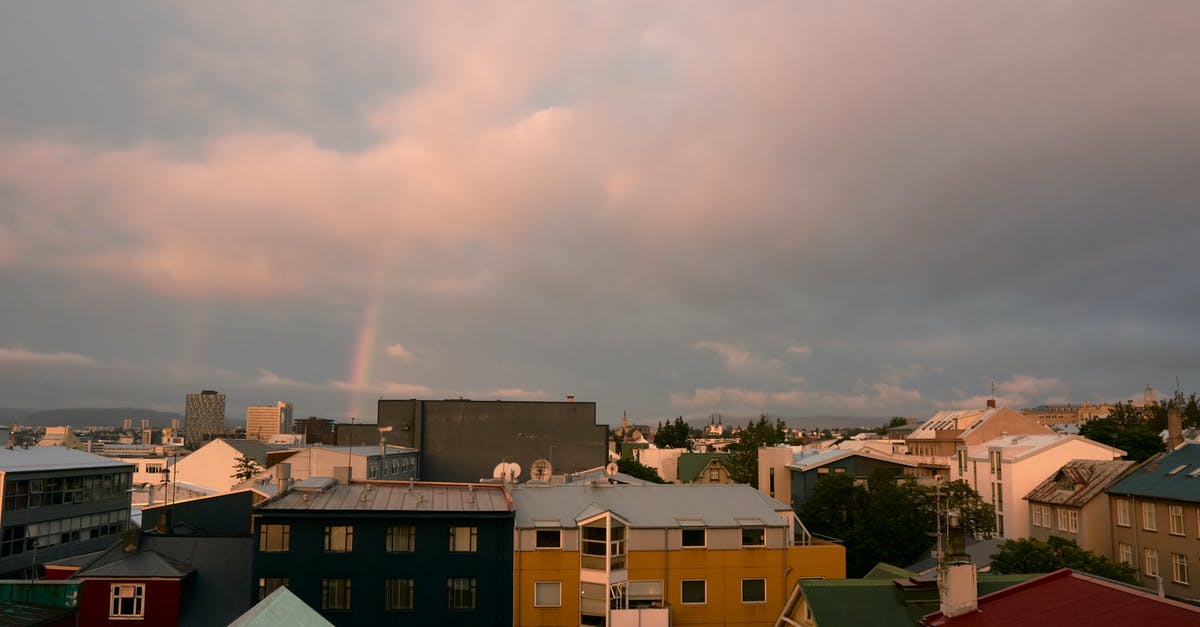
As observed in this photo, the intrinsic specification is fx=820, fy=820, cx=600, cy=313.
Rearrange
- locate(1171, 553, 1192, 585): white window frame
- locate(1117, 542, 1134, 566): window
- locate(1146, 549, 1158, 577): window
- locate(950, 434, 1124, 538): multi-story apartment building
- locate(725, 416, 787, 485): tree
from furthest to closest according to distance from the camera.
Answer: locate(725, 416, 787, 485): tree → locate(950, 434, 1124, 538): multi-story apartment building → locate(1117, 542, 1134, 566): window → locate(1146, 549, 1158, 577): window → locate(1171, 553, 1192, 585): white window frame

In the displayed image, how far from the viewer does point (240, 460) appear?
13550 cm

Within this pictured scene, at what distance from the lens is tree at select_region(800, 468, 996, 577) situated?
71.8m

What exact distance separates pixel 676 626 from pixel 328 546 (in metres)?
19.5

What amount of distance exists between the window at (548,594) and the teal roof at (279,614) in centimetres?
2294

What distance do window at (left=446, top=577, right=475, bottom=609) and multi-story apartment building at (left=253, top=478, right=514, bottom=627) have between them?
0.05m

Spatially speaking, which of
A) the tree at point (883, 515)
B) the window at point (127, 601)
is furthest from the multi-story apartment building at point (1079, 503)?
the window at point (127, 601)

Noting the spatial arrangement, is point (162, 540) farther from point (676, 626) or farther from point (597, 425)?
point (597, 425)

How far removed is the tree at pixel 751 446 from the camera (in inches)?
4761

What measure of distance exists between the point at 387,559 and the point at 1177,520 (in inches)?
2240

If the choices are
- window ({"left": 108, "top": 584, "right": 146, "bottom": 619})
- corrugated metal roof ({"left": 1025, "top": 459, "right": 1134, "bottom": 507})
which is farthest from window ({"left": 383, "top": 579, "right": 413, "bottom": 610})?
corrugated metal roof ({"left": 1025, "top": 459, "right": 1134, "bottom": 507})

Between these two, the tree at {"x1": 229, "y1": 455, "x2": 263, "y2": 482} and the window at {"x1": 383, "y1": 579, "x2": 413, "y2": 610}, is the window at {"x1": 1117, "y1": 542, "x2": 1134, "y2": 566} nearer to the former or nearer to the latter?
the window at {"x1": 383, "y1": 579, "x2": 413, "y2": 610}

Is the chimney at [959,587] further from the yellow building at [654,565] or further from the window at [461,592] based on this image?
the window at [461,592]

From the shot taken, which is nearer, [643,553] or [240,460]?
[643,553]

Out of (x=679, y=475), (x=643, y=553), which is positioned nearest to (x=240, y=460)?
(x=679, y=475)
